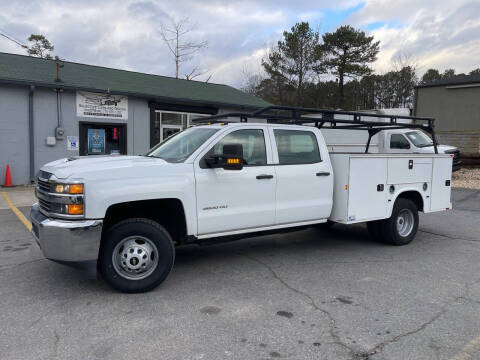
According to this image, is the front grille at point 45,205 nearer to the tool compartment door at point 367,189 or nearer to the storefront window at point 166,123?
the tool compartment door at point 367,189

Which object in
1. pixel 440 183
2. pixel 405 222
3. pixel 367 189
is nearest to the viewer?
pixel 367 189

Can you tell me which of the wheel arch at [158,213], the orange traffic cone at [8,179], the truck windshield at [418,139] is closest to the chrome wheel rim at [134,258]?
the wheel arch at [158,213]

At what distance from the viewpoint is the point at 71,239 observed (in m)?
4.00

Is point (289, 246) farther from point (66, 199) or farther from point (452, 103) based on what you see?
point (452, 103)

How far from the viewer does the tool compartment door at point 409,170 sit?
640cm

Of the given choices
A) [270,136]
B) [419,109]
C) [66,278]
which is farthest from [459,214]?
[419,109]

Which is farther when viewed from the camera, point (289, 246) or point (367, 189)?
point (289, 246)

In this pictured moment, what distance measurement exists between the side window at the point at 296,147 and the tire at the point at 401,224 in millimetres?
1742

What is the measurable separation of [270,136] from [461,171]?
15.3 m

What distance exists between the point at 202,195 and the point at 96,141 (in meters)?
11.7

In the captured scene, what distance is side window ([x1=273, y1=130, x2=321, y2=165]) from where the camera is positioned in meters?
5.52

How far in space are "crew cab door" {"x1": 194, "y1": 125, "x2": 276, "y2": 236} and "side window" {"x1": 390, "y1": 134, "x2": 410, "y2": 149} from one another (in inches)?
462

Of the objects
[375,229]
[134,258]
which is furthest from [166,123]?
[134,258]

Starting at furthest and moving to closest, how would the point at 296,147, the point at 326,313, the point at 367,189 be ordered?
the point at 367,189, the point at 296,147, the point at 326,313
